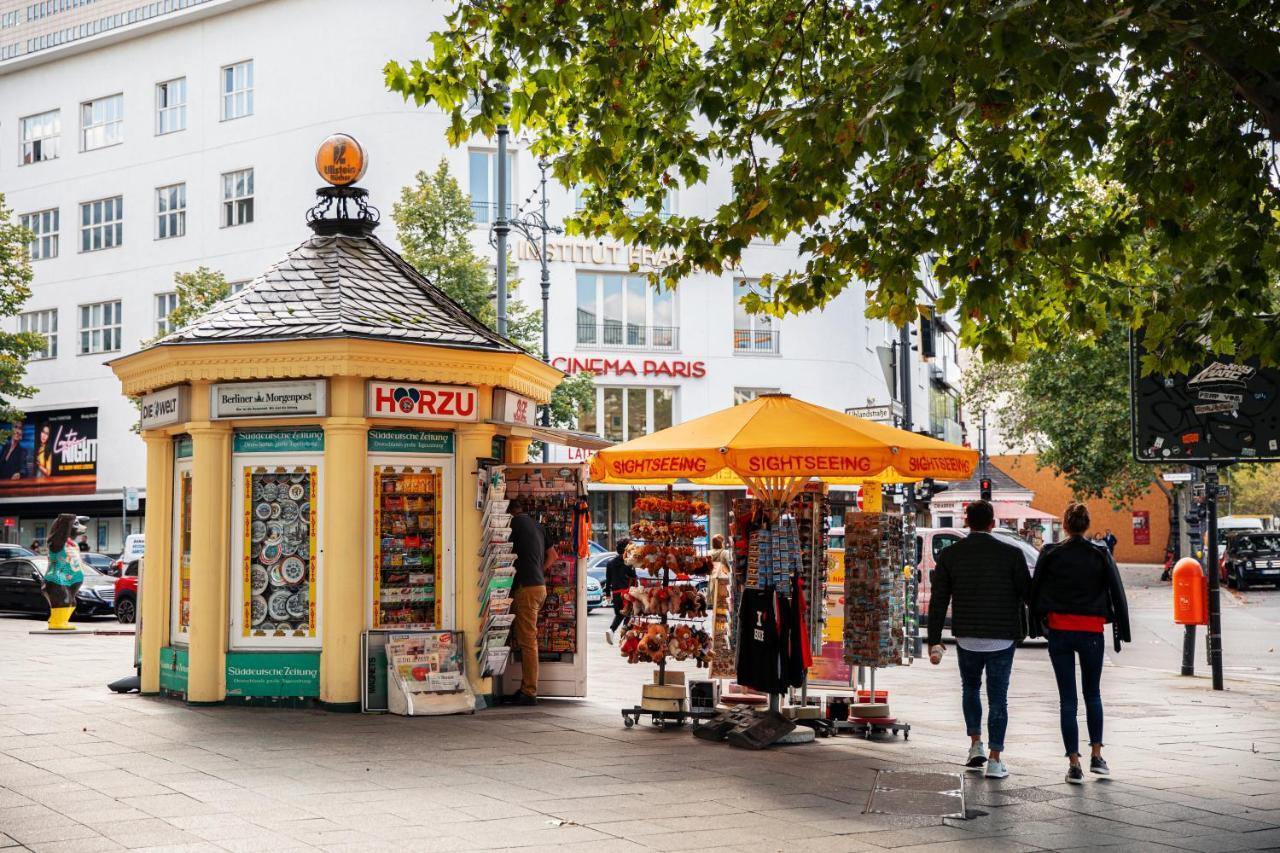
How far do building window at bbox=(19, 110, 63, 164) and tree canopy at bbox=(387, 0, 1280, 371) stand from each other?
39117mm

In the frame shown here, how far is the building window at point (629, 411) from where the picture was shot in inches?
1628

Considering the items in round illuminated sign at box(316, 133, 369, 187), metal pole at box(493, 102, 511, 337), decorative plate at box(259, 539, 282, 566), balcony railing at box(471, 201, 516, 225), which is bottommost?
decorative plate at box(259, 539, 282, 566)

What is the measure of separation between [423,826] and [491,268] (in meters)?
32.0

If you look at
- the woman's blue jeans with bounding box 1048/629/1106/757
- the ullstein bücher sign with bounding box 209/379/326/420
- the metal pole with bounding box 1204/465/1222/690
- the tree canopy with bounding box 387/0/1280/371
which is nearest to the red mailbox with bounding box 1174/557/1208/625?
the metal pole with bounding box 1204/465/1222/690

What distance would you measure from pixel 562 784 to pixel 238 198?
35.6 metres

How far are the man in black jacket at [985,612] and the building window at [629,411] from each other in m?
31.3

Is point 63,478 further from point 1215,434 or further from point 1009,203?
point 1009,203

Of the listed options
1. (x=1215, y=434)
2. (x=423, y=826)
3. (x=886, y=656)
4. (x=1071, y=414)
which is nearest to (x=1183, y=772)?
(x=886, y=656)

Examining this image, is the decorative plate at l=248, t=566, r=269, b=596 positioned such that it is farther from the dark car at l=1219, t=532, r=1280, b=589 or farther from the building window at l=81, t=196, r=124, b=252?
the dark car at l=1219, t=532, r=1280, b=589

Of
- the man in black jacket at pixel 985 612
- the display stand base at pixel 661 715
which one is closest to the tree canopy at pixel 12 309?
the display stand base at pixel 661 715

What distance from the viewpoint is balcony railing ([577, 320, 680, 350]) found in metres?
41.4

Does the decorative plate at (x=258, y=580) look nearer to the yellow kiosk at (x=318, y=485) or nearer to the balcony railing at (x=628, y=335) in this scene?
the yellow kiosk at (x=318, y=485)

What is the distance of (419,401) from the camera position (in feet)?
42.8

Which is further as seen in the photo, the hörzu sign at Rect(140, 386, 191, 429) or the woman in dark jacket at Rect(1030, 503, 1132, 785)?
the hörzu sign at Rect(140, 386, 191, 429)
